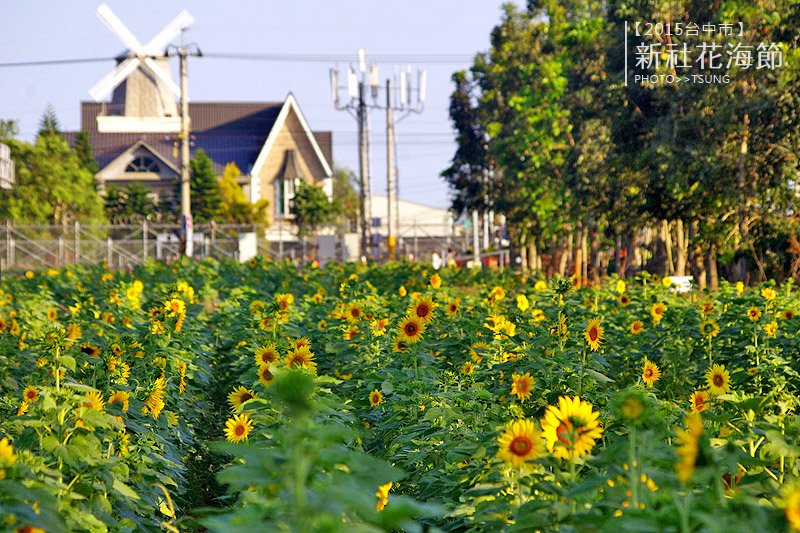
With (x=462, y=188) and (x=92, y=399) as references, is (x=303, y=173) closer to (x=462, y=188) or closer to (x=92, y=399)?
(x=462, y=188)

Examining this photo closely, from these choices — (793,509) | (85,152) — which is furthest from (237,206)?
(793,509)

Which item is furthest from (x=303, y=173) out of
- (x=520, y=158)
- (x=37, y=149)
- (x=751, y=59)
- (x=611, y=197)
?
(x=751, y=59)

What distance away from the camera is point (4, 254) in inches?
1911

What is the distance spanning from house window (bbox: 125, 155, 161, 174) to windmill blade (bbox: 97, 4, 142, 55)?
823cm

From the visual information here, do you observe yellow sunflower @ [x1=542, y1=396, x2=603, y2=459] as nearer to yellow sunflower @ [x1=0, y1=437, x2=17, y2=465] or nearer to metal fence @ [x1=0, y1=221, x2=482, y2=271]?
yellow sunflower @ [x1=0, y1=437, x2=17, y2=465]

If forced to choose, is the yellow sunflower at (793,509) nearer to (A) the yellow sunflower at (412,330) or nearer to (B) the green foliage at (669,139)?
(A) the yellow sunflower at (412,330)

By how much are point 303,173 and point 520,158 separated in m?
35.1

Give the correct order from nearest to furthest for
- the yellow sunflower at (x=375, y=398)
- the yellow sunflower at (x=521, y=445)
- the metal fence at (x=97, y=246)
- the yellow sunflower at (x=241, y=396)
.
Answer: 1. the yellow sunflower at (x=521, y=445)
2. the yellow sunflower at (x=241, y=396)
3. the yellow sunflower at (x=375, y=398)
4. the metal fence at (x=97, y=246)

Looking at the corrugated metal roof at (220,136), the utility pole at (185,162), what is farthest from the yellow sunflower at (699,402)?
the corrugated metal roof at (220,136)

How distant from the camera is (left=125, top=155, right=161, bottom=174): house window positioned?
67000 millimetres

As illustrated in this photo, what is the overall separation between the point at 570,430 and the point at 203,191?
182 feet

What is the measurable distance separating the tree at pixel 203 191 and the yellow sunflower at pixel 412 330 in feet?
168

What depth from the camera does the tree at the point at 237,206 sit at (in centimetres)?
6012

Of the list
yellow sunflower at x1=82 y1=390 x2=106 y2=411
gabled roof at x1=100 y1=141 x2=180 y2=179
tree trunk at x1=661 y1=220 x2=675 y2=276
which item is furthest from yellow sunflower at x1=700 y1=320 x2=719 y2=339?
gabled roof at x1=100 y1=141 x2=180 y2=179
